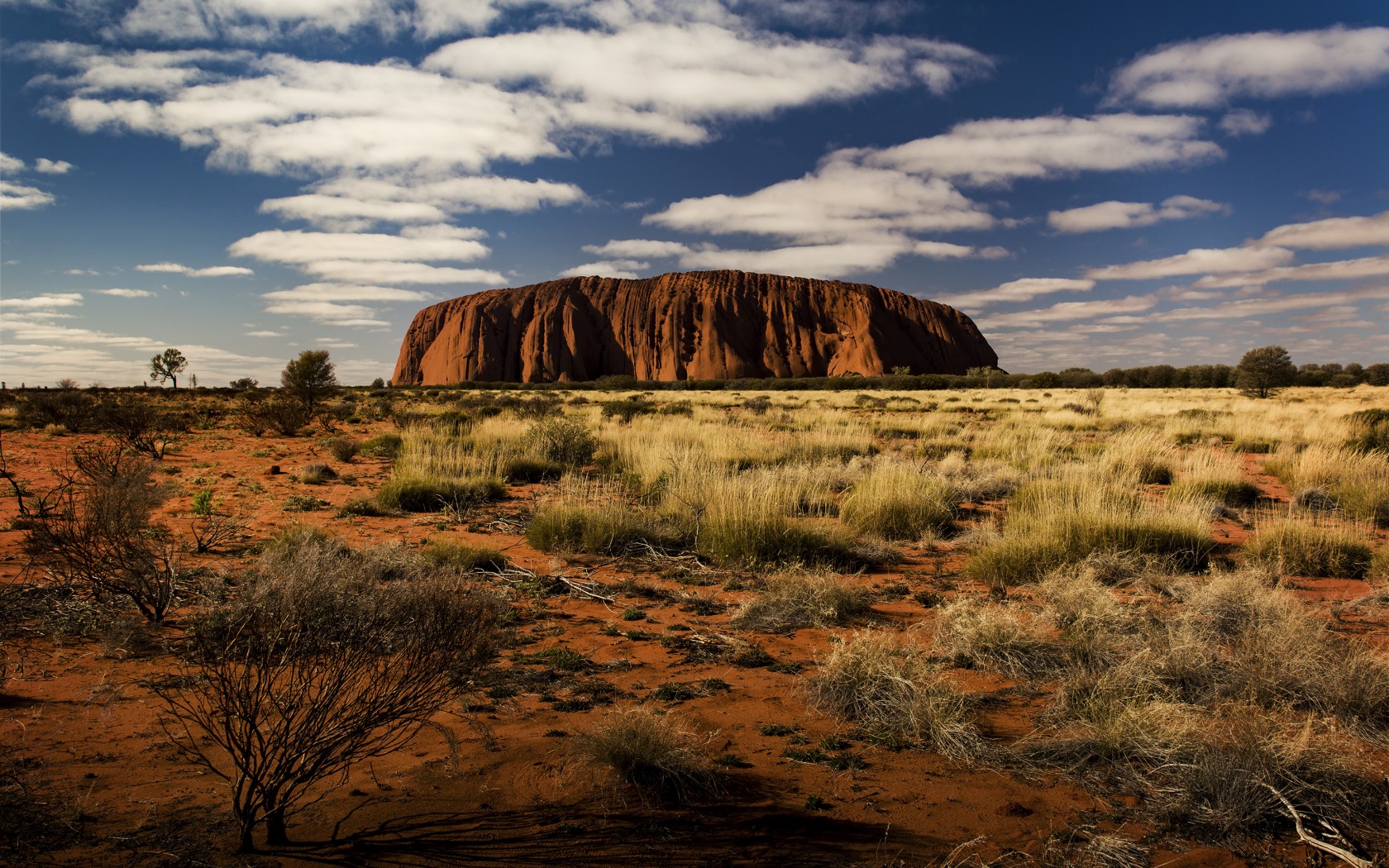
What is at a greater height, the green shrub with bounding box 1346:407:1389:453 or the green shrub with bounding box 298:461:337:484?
the green shrub with bounding box 1346:407:1389:453

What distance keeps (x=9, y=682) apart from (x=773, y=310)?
104m

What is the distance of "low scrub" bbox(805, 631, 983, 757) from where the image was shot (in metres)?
3.59

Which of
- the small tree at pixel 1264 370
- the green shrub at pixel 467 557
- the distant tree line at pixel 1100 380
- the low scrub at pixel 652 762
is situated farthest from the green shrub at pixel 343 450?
the distant tree line at pixel 1100 380

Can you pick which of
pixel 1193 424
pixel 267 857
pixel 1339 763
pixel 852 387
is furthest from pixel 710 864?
pixel 852 387

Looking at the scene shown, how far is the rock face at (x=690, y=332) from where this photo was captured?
327 feet

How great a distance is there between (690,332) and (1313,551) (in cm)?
9764

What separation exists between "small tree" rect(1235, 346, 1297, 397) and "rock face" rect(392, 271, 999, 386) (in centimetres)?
5670

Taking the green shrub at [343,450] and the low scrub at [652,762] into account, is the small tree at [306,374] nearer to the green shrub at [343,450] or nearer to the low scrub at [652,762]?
the green shrub at [343,450]

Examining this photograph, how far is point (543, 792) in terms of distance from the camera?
10.2 feet

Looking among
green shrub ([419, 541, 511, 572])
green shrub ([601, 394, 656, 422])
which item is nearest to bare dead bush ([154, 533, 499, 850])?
green shrub ([419, 541, 511, 572])

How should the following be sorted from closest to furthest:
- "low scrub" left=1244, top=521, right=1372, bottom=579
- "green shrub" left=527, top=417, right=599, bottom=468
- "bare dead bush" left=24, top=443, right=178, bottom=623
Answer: "bare dead bush" left=24, top=443, right=178, bottom=623 < "low scrub" left=1244, top=521, right=1372, bottom=579 < "green shrub" left=527, top=417, right=599, bottom=468

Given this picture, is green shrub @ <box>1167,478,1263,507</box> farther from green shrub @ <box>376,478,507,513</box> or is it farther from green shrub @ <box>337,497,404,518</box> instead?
green shrub @ <box>337,497,404,518</box>

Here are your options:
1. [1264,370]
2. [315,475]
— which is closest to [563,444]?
[315,475]

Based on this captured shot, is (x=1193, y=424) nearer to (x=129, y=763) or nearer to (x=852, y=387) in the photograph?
(x=129, y=763)
